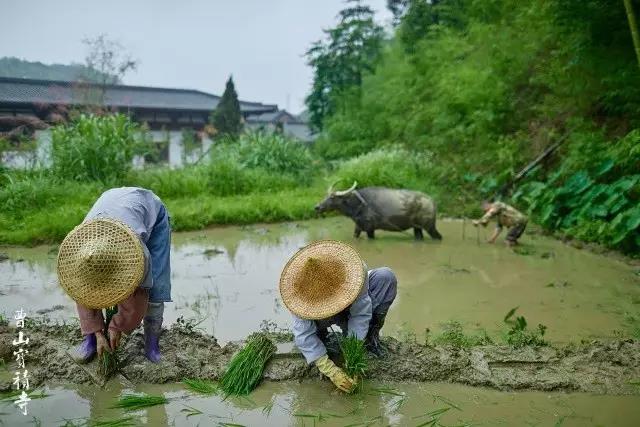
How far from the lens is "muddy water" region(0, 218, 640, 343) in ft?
15.6

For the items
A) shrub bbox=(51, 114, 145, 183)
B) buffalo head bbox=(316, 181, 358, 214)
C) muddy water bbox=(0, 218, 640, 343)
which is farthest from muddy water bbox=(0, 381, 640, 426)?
shrub bbox=(51, 114, 145, 183)

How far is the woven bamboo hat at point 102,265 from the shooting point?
9.35 ft

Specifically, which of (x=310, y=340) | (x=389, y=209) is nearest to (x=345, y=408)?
(x=310, y=340)

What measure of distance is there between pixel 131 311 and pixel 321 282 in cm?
113

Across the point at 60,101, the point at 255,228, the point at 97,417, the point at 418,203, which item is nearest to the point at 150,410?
the point at 97,417

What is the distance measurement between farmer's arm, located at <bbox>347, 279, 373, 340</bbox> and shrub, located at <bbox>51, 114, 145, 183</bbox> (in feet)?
29.6

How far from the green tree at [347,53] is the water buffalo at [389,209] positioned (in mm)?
13666

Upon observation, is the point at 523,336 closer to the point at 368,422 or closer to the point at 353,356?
the point at 353,356

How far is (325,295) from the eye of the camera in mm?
3107

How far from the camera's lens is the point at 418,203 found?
8.19 m

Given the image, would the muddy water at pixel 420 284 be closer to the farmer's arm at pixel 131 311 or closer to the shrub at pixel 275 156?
the farmer's arm at pixel 131 311

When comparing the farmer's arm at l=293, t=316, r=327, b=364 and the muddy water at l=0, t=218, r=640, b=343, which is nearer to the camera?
the farmer's arm at l=293, t=316, r=327, b=364

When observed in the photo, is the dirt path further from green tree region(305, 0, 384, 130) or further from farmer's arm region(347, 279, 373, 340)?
green tree region(305, 0, 384, 130)

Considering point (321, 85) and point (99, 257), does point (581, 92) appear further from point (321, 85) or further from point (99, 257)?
point (321, 85)
